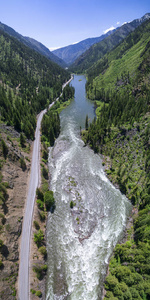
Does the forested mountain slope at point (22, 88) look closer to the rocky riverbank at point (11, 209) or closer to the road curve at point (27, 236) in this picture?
the rocky riverbank at point (11, 209)

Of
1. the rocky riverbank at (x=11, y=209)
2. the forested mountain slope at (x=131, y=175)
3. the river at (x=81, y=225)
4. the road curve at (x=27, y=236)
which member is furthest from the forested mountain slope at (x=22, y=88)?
the forested mountain slope at (x=131, y=175)

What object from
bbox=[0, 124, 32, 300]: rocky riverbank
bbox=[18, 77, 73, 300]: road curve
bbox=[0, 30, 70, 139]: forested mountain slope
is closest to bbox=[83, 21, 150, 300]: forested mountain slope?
bbox=[18, 77, 73, 300]: road curve

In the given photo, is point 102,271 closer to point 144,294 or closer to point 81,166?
point 144,294

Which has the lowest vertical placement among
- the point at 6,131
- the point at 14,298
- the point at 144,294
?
the point at 14,298

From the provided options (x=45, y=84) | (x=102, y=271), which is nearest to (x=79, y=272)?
(x=102, y=271)

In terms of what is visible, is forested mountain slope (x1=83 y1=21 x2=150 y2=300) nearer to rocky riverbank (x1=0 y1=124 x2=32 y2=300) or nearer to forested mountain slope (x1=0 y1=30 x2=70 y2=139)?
rocky riverbank (x1=0 y1=124 x2=32 y2=300)
